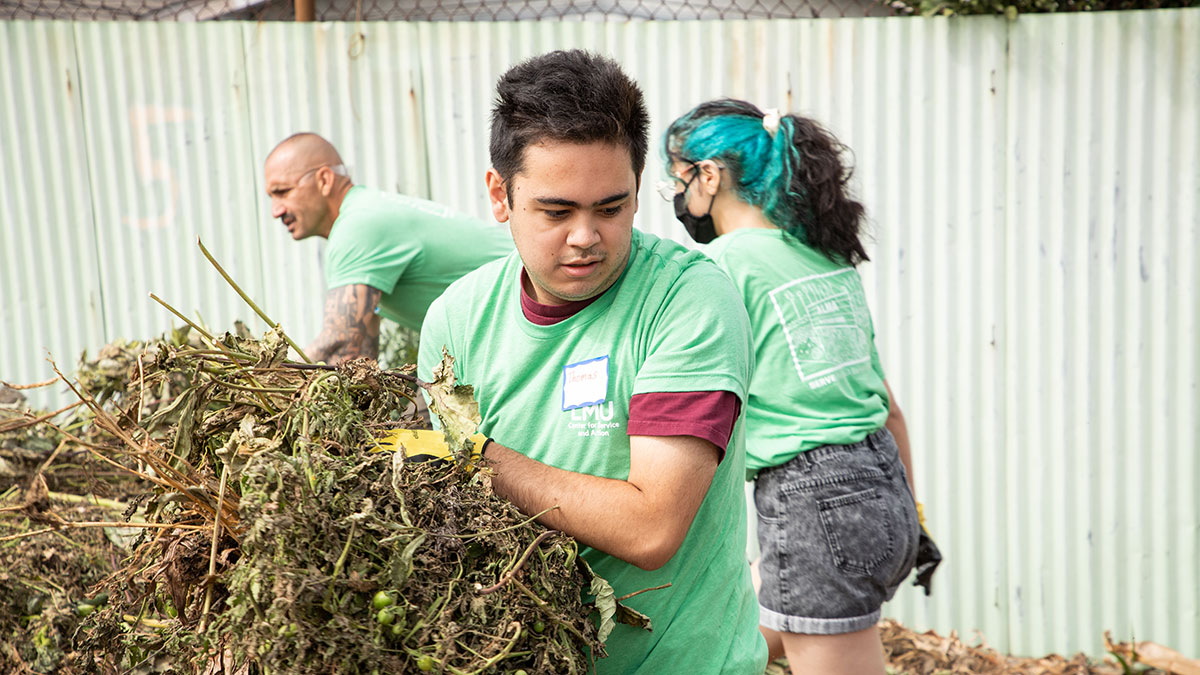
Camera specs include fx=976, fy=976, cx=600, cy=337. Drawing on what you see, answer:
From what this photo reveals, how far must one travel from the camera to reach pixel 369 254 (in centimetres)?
371

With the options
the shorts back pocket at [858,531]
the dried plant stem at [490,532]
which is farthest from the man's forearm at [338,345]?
the dried plant stem at [490,532]

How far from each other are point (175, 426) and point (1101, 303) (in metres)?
3.92

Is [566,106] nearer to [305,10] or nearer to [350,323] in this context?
[350,323]

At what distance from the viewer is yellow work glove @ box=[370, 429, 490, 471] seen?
1499 millimetres

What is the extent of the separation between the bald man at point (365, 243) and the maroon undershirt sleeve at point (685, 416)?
200 centimetres

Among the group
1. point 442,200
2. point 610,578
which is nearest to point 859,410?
point 610,578

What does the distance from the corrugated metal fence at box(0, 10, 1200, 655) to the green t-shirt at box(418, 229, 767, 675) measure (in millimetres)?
2695

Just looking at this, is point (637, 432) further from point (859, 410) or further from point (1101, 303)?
point (1101, 303)

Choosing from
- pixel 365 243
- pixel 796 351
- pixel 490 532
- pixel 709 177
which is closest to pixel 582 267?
pixel 490 532

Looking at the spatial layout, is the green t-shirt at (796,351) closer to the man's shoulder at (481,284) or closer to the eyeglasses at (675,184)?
the eyeglasses at (675,184)

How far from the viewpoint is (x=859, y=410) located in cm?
297

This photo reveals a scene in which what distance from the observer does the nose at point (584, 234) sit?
1.80 metres

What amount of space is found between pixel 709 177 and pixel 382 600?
2.11 m

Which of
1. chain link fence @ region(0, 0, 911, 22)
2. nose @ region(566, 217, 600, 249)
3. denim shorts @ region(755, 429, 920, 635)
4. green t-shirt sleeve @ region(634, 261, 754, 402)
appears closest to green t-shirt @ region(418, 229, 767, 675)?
green t-shirt sleeve @ region(634, 261, 754, 402)
